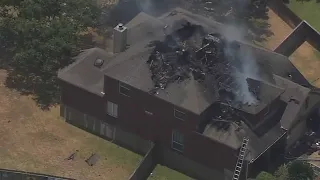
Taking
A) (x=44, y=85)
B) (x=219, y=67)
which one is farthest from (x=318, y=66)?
(x=44, y=85)

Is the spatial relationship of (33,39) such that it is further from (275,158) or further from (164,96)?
(275,158)

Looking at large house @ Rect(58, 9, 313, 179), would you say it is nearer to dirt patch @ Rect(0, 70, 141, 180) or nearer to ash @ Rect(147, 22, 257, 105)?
ash @ Rect(147, 22, 257, 105)

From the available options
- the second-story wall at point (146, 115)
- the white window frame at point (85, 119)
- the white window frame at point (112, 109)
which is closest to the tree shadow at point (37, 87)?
the white window frame at point (85, 119)

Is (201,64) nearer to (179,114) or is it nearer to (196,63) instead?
(196,63)

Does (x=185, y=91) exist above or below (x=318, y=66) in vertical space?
above

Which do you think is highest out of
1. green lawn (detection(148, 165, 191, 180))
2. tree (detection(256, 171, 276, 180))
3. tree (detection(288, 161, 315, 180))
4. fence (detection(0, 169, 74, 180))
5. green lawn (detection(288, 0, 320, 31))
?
green lawn (detection(288, 0, 320, 31))

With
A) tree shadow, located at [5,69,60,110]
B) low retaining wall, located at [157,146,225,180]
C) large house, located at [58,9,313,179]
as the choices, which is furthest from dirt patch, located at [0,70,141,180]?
low retaining wall, located at [157,146,225,180]
